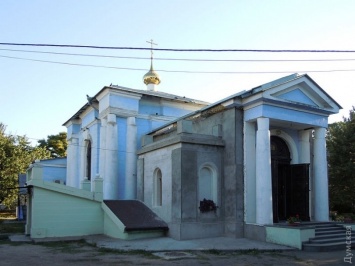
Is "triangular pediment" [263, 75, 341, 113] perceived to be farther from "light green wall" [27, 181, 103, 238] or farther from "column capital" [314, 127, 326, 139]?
"light green wall" [27, 181, 103, 238]

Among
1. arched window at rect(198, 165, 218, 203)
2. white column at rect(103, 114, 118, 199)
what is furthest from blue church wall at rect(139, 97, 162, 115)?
arched window at rect(198, 165, 218, 203)

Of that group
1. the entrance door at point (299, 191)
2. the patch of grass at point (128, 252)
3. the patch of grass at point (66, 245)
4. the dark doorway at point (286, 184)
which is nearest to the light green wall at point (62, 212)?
the patch of grass at point (66, 245)

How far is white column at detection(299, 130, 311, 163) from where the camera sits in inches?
697

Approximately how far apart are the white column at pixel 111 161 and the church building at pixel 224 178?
7cm

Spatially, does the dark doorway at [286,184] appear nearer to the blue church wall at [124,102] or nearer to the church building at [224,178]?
the church building at [224,178]

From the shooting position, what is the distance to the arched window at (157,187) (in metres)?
17.4

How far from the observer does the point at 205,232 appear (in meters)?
15.1

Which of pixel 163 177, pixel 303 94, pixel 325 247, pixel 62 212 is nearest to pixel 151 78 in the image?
pixel 163 177

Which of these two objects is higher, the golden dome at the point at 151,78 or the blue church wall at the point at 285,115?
the golden dome at the point at 151,78

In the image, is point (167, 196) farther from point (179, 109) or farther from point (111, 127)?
point (179, 109)

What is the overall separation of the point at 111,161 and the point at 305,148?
9566 millimetres

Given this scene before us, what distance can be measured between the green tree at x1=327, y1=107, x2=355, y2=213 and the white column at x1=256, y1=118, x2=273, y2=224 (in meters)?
14.4

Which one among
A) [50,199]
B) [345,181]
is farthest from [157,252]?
[345,181]

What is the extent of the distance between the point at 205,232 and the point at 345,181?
16151mm
